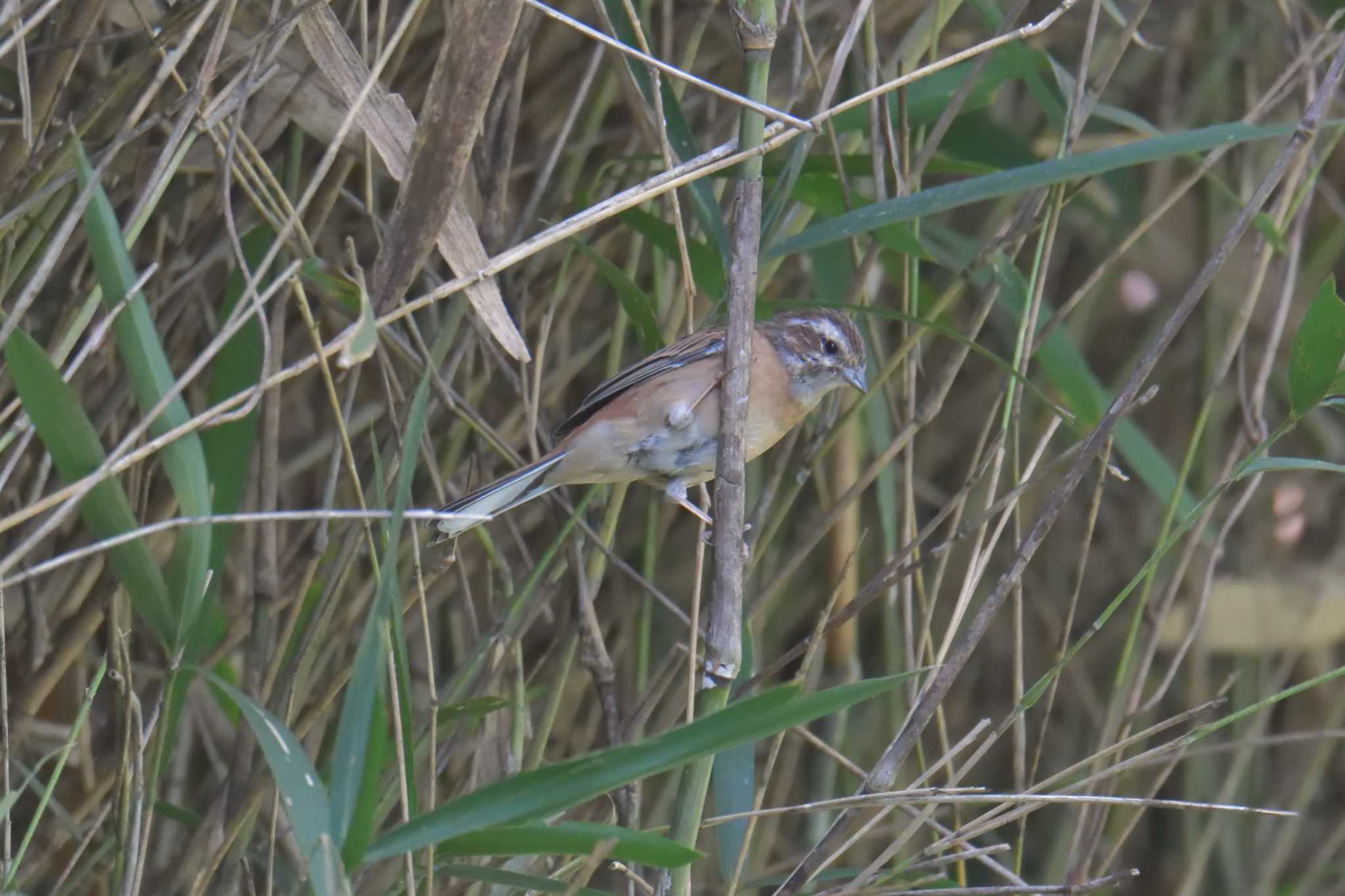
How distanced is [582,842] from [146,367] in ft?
3.15

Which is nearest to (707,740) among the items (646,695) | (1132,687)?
(646,695)

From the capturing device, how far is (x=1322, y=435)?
4969 mm

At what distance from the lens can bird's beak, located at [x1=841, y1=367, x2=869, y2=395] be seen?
300 centimetres

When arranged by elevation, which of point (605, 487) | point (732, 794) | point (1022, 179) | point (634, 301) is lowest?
point (732, 794)

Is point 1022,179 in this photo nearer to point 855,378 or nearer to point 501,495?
point 855,378

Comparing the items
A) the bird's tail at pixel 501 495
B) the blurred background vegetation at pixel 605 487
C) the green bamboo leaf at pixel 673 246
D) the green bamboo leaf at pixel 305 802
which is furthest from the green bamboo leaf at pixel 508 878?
the green bamboo leaf at pixel 673 246

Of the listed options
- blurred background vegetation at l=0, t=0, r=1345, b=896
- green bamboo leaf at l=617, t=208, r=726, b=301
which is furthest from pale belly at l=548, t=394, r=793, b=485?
green bamboo leaf at l=617, t=208, r=726, b=301

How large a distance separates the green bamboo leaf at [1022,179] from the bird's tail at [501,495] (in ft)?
2.36

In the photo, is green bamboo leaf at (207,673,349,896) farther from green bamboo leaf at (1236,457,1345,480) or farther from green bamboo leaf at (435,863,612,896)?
green bamboo leaf at (1236,457,1345,480)

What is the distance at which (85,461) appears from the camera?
2.12 m

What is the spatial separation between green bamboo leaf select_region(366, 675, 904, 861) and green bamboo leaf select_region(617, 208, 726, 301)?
1194 mm

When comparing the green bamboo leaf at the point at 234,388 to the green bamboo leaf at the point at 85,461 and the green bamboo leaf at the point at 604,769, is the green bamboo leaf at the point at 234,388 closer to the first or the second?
the green bamboo leaf at the point at 85,461

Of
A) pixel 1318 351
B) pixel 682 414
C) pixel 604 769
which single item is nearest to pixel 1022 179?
pixel 1318 351

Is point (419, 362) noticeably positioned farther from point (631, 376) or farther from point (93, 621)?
point (93, 621)
